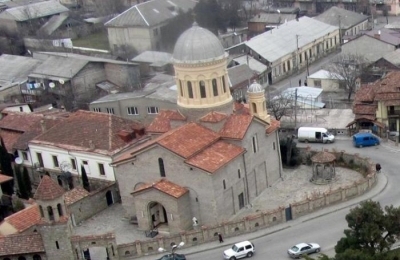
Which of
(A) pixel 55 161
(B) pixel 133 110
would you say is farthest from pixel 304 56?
(A) pixel 55 161

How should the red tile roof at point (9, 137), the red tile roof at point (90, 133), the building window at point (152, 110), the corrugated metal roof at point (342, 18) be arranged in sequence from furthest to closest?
1. the corrugated metal roof at point (342, 18)
2. the building window at point (152, 110)
3. the red tile roof at point (9, 137)
4. the red tile roof at point (90, 133)

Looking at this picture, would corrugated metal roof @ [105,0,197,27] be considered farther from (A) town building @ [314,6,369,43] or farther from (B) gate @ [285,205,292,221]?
(B) gate @ [285,205,292,221]

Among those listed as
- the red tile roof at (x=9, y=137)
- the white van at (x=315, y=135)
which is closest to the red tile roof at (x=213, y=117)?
the white van at (x=315, y=135)

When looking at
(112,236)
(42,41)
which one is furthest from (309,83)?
(42,41)

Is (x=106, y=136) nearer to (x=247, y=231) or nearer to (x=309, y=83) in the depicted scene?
(x=247, y=231)

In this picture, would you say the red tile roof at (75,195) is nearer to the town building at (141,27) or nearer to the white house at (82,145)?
the white house at (82,145)
